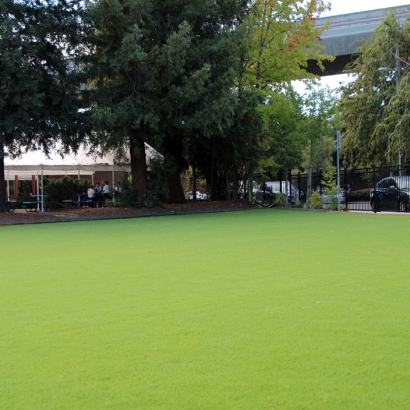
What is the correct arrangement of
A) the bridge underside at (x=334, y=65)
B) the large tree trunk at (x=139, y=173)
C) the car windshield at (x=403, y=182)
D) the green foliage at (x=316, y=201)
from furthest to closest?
the bridge underside at (x=334, y=65) < the large tree trunk at (x=139, y=173) < the green foliage at (x=316, y=201) < the car windshield at (x=403, y=182)

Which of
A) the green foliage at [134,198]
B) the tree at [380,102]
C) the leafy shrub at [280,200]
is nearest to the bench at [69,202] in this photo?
the green foliage at [134,198]

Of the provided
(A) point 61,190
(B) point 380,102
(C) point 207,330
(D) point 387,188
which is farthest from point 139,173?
(C) point 207,330

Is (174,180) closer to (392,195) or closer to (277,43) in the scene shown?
(277,43)

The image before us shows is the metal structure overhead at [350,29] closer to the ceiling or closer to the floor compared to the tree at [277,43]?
closer to the ceiling

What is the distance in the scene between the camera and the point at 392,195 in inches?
1006

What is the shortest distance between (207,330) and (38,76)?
64.9ft

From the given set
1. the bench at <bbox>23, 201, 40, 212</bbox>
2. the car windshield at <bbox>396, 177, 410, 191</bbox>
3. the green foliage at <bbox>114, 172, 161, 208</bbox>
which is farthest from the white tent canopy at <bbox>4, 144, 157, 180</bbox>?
the car windshield at <bbox>396, 177, 410, 191</bbox>

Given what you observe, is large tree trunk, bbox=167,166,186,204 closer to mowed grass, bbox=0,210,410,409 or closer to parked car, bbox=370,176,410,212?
parked car, bbox=370,176,410,212

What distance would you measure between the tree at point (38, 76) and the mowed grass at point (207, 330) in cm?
1291

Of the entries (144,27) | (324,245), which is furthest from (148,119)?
(324,245)

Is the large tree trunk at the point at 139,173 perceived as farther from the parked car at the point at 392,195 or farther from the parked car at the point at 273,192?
the parked car at the point at 392,195

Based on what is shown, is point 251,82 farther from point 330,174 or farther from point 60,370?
point 60,370

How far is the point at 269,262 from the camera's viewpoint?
973cm

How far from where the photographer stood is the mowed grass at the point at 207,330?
13.1 ft
